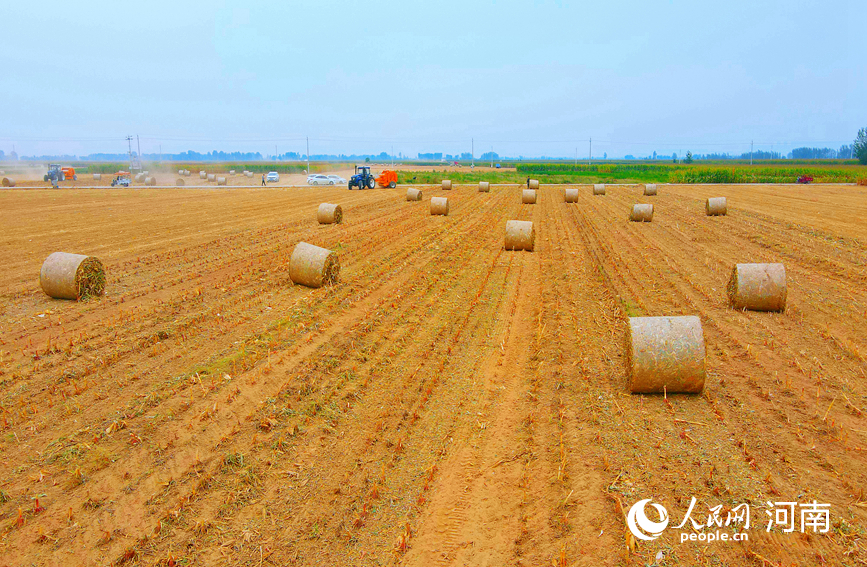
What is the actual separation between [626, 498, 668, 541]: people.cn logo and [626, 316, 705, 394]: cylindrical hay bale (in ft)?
7.39

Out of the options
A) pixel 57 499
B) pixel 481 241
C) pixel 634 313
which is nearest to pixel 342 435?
pixel 57 499

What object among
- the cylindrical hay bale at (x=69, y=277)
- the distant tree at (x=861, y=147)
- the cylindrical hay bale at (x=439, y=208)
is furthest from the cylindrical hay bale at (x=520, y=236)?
the distant tree at (x=861, y=147)

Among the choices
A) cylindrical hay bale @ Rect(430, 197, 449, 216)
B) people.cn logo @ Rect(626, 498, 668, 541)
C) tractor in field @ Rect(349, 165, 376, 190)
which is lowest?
people.cn logo @ Rect(626, 498, 668, 541)

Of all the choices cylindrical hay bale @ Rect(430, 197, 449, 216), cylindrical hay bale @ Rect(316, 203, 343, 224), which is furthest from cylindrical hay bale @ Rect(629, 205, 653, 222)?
cylindrical hay bale @ Rect(316, 203, 343, 224)

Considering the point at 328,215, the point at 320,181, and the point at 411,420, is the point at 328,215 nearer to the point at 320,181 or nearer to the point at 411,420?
the point at 411,420

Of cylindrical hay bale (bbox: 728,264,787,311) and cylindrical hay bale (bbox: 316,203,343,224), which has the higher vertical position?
cylindrical hay bale (bbox: 316,203,343,224)

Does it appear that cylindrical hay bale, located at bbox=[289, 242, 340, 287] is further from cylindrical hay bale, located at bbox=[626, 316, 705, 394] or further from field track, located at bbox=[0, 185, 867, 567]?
cylindrical hay bale, located at bbox=[626, 316, 705, 394]

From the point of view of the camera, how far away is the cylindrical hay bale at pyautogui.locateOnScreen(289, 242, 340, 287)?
11867 millimetres

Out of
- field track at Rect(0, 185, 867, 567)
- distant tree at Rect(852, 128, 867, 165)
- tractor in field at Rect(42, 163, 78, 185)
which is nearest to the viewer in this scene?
field track at Rect(0, 185, 867, 567)

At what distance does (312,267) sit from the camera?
11891mm

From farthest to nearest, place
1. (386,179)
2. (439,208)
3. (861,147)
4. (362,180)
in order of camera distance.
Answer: (861,147), (386,179), (362,180), (439,208)

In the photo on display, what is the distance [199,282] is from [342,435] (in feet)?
Answer: 27.1

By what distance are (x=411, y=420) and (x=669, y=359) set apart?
333cm

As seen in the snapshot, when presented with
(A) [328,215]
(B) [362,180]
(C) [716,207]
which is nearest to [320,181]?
(B) [362,180]
